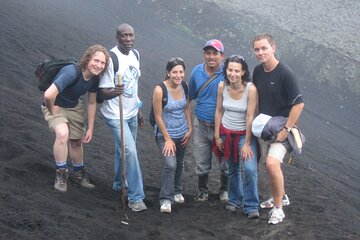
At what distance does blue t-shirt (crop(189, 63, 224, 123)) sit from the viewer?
5535 millimetres

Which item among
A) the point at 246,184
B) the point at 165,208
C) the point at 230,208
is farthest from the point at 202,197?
the point at 246,184

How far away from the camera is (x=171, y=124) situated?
18.2 feet

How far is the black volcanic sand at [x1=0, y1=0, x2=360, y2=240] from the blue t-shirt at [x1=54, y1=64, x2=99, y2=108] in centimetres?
96

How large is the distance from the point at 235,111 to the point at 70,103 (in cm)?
182

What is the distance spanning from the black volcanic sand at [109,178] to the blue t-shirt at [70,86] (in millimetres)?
958

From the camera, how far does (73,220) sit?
15.3 ft

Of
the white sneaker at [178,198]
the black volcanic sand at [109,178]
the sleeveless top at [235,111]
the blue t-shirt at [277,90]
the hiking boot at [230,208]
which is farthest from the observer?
the white sneaker at [178,198]

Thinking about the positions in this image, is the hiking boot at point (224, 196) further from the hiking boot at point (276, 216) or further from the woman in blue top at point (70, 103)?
the woman in blue top at point (70, 103)

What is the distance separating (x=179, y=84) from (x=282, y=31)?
18.2 m

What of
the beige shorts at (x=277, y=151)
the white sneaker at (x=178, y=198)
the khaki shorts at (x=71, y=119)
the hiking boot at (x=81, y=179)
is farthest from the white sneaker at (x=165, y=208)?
the beige shorts at (x=277, y=151)

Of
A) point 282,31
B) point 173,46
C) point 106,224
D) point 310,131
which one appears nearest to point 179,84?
point 106,224

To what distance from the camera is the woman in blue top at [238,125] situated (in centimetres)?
520

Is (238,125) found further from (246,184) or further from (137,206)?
(137,206)

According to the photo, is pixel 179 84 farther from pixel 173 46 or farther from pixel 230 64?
pixel 173 46
